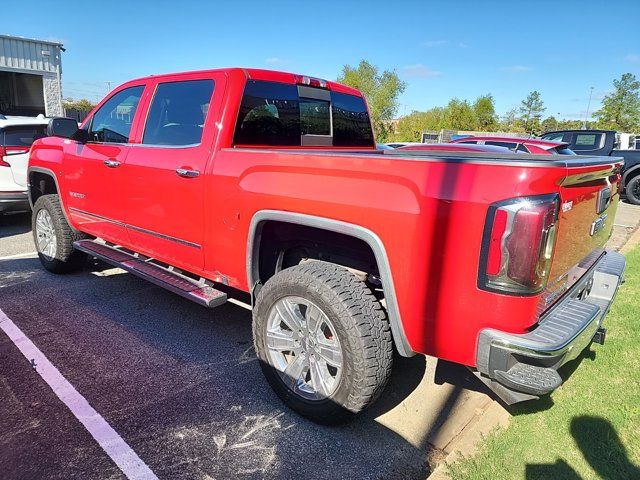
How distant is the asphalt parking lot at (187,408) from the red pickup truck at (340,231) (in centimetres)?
28

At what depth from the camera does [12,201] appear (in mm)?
6879

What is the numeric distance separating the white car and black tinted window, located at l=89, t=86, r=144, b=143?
3.30 metres

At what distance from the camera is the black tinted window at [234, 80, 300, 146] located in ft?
10.7

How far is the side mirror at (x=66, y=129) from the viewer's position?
167 inches

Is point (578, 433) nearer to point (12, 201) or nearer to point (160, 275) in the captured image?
point (160, 275)

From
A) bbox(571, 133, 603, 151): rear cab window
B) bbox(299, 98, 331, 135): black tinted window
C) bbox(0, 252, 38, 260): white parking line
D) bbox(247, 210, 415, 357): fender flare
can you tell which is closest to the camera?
bbox(247, 210, 415, 357): fender flare

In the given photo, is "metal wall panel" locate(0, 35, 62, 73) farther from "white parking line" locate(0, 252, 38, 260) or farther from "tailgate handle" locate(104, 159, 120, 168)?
"tailgate handle" locate(104, 159, 120, 168)

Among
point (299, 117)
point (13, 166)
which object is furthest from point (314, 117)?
point (13, 166)

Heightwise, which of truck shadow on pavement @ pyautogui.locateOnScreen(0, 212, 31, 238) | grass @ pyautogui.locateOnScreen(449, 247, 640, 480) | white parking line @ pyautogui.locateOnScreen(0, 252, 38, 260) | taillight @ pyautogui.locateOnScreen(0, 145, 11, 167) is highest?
taillight @ pyautogui.locateOnScreen(0, 145, 11, 167)

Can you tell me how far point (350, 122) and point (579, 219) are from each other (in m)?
2.50

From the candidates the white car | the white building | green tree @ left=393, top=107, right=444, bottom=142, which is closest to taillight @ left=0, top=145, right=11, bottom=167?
the white car

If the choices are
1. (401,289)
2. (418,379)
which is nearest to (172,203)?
(401,289)

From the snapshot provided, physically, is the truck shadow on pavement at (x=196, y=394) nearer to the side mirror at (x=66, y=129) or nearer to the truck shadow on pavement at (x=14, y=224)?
the side mirror at (x=66, y=129)

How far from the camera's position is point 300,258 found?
3219 mm
